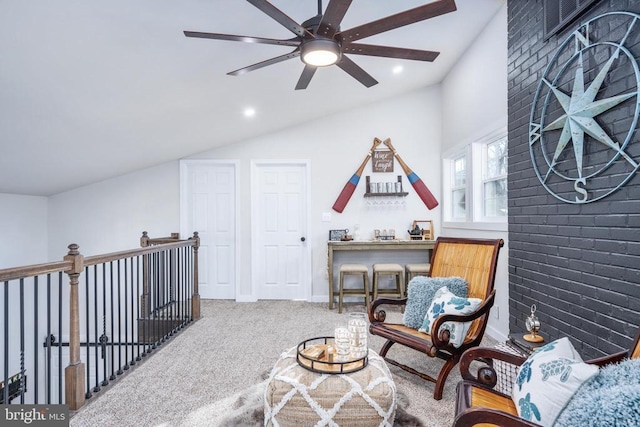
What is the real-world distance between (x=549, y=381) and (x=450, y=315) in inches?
38.5

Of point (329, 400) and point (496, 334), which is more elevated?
point (329, 400)

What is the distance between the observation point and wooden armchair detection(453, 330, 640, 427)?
1123 millimetres

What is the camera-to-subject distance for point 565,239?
2156 millimetres

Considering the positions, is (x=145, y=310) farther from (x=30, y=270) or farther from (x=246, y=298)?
(x=30, y=270)

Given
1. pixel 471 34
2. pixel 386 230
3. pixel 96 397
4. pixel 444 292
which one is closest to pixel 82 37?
pixel 96 397

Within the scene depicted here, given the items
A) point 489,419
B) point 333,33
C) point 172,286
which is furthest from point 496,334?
point 172,286

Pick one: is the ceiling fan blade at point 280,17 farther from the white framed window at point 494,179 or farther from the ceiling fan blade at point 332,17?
the white framed window at point 494,179

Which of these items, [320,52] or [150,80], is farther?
[150,80]

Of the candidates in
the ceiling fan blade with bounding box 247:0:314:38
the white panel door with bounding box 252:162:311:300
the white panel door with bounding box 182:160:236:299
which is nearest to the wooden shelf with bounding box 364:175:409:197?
the white panel door with bounding box 252:162:311:300

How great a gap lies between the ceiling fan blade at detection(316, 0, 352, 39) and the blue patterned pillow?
6.44ft

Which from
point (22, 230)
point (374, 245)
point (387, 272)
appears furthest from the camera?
point (22, 230)

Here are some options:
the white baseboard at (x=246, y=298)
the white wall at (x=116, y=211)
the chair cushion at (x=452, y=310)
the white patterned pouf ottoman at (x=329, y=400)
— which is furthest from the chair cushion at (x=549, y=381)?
the white wall at (x=116, y=211)

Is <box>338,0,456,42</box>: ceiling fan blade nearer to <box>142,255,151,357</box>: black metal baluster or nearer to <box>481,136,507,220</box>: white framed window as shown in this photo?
<box>481,136,507,220</box>: white framed window

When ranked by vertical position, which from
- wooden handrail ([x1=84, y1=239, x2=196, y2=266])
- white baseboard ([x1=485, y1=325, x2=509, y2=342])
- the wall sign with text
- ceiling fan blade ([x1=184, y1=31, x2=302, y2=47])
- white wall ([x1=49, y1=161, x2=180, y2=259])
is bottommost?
white baseboard ([x1=485, y1=325, x2=509, y2=342])
